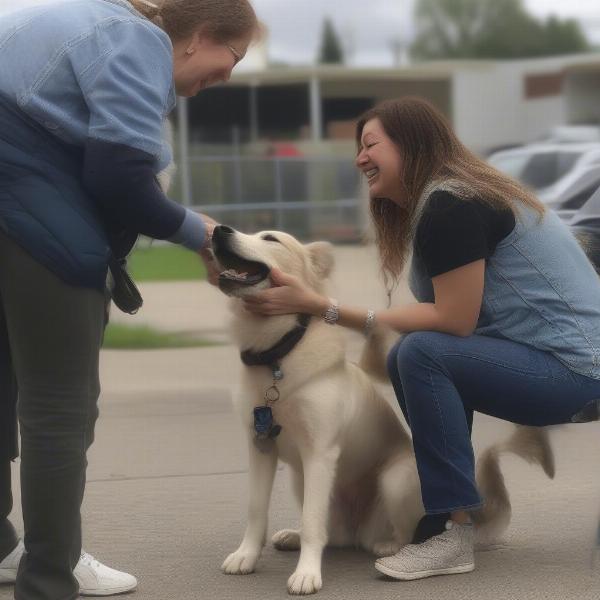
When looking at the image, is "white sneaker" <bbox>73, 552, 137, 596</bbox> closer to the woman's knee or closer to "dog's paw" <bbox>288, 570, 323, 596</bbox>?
"dog's paw" <bbox>288, 570, 323, 596</bbox>

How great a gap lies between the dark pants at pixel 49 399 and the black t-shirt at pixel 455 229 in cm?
110

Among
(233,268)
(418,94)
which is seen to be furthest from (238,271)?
(418,94)

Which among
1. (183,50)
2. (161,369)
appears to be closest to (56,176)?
(183,50)

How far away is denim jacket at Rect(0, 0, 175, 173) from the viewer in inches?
120

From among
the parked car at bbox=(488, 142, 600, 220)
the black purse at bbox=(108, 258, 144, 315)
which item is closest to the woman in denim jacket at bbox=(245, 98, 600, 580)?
the black purse at bbox=(108, 258, 144, 315)

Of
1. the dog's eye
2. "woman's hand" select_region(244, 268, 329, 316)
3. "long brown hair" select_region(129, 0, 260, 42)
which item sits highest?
"long brown hair" select_region(129, 0, 260, 42)

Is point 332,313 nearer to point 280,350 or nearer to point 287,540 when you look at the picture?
point 280,350

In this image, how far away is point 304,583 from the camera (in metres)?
3.76

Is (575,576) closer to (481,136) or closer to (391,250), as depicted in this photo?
(391,250)

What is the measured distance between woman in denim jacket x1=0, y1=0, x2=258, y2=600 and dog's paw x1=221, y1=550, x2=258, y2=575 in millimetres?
781

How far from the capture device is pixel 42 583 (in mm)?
3244

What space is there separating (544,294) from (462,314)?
28 centimetres

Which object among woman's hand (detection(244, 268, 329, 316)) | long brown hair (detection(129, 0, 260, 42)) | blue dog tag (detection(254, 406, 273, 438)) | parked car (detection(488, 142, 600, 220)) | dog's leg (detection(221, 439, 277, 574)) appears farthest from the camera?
parked car (detection(488, 142, 600, 220))

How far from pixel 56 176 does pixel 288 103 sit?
1355 inches
